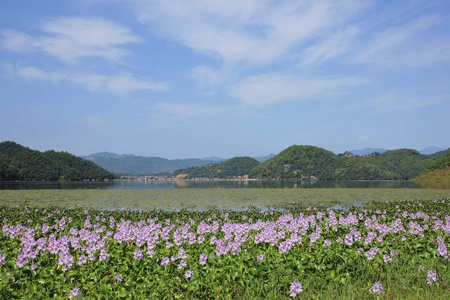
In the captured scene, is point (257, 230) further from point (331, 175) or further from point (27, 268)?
point (331, 175)

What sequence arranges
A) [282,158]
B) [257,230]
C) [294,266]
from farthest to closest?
[282,158] → [257,230] → [294,266]

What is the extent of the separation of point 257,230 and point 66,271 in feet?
13.6

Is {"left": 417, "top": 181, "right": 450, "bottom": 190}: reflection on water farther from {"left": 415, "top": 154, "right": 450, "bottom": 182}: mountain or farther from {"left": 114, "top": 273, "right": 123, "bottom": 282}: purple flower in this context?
Result: {"left": 114, "top": 273, "right": 123, "bottom": 282}: purple flower

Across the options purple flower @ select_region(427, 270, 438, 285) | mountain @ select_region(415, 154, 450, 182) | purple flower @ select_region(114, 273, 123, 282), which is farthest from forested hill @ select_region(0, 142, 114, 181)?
purple flower @ select_region(427, 270, 438, 285)

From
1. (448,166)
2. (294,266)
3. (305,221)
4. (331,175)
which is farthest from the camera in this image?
(331,175)

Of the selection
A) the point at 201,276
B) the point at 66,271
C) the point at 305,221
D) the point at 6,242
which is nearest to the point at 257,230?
the point at 305,221

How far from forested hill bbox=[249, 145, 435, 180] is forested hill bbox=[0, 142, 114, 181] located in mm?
72644

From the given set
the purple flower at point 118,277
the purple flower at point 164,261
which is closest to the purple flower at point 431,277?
the purple flower at point 164,261

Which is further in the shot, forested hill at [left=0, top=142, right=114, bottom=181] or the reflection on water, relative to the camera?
forested hill at [left=0, top=142, right=114, bottom=181]

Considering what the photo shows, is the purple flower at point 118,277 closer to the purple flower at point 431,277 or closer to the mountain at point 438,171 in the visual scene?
the purple flower at point 431,277

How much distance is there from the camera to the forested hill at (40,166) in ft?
323

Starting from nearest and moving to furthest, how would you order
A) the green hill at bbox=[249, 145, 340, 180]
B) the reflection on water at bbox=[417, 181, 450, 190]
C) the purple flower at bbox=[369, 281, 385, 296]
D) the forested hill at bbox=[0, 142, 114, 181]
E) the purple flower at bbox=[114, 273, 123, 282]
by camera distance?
1. the purple flower at bbox=[369, 281, 385, 296]
2. the purple flower at bbox=[114, 273, 123, 282]
3. the reflection on water at bbox=[417, 181, 450, 190]
4. the forested hill at bbox=[0, 142, 114, 181]
5. the green hill at bbox=[249, 145, 340, 180]

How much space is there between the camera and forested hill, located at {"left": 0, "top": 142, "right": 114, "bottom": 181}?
98438 millimetres

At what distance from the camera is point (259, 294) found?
5.46 meters
